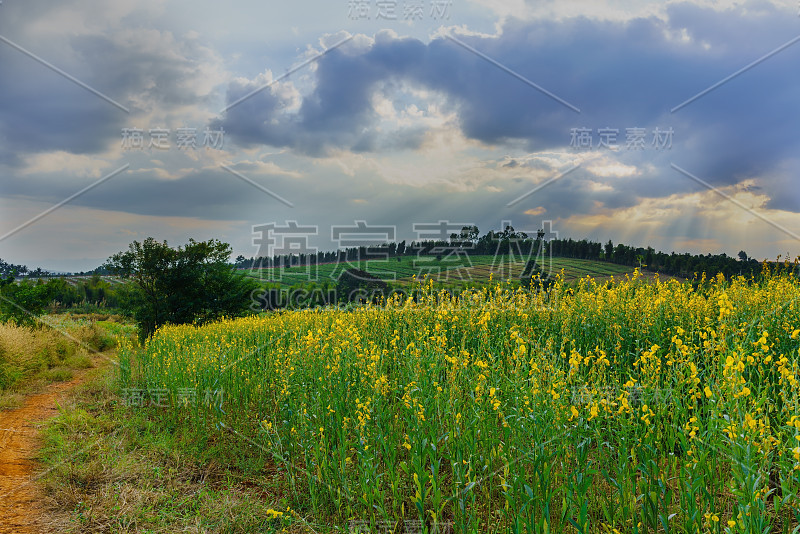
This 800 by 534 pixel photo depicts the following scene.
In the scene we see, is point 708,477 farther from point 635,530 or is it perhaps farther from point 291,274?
point 291,274

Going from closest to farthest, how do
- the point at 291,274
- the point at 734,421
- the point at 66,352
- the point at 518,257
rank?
the point at 734,421 < the point at 66,352 < the point at 518,257 < the point at 291,274

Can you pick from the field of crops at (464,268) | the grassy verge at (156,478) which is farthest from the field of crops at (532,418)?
the field of crops at (464,268)

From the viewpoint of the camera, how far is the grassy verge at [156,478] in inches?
179

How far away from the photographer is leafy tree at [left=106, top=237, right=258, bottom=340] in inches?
1007

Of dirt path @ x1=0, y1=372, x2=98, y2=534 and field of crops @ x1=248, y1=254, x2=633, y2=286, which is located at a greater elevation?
field of crops @ x1=248, y1=254, x2=633, y2=286

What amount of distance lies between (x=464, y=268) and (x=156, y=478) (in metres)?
14.9

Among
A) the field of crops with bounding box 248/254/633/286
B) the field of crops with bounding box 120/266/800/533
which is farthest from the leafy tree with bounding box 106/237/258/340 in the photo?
the field of crops with bounding box 120/266/800/533

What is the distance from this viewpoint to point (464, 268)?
19031 mm

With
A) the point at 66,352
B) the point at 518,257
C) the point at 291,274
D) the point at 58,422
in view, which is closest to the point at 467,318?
the point at 58,422

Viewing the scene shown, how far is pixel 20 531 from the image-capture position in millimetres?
4523

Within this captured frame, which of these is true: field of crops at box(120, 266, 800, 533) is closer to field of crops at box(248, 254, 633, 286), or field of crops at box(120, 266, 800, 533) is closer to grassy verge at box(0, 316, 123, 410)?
field of crops at box(248, 254, 633, 286)

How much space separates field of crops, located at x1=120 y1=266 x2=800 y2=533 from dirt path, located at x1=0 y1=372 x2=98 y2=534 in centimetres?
193

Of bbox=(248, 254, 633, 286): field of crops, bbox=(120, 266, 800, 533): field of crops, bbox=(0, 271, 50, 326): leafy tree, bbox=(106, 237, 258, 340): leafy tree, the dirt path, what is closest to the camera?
bbox=(120, 266, 800, 533): field of crops

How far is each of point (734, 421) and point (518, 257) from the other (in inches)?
629
